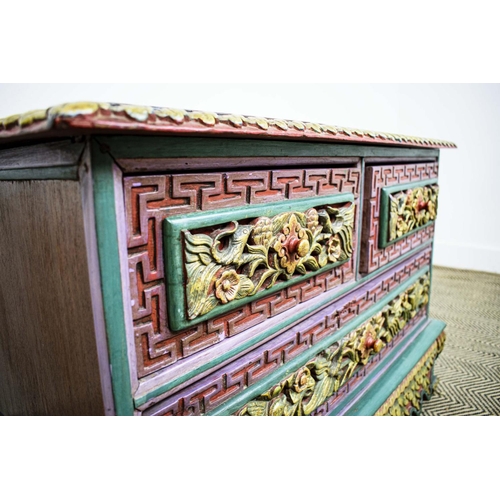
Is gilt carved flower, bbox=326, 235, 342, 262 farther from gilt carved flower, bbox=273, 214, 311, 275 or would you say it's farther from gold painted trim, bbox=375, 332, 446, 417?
gold painted trim, bbox=375, 332, 446, 417

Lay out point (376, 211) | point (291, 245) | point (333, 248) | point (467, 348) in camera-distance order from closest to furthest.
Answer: point (291, 245)
point (333, 248)
point (376, 211)
point (467, 348)

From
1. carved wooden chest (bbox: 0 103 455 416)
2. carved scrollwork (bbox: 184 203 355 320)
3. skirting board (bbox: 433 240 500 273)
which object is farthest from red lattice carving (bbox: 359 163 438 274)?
skirting board (bbox: 433 240 500 273)

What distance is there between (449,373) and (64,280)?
55.4 inches

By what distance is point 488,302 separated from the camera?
2.02m

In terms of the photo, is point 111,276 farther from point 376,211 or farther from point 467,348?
point 467,348

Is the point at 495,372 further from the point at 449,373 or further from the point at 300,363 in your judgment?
the point at 300,363

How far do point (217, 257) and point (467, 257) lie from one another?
2.64 meters

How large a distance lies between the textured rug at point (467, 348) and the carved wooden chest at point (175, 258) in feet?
2.33

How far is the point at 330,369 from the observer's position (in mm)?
732

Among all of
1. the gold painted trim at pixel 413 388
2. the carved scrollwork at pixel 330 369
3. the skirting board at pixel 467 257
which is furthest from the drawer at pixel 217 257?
the skirting board at pixel 467 257

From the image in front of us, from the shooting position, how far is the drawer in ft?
1.34

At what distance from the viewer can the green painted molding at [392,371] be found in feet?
2.75

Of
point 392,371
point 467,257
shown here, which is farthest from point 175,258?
point 467,257

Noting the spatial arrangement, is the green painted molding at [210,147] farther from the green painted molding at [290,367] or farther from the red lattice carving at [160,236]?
the green painted molding at [290,367]
